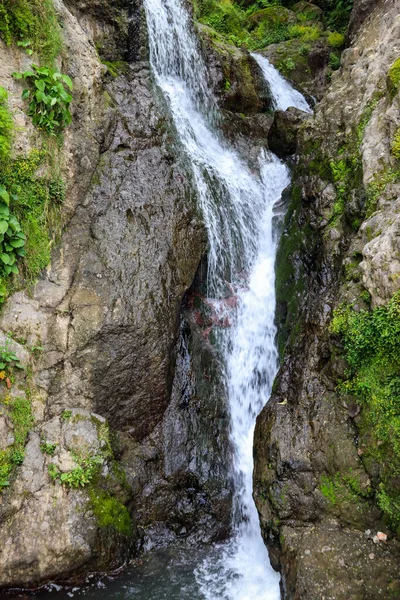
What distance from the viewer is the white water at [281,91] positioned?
531 inches

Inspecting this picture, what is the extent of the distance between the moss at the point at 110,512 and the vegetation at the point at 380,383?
359 cm

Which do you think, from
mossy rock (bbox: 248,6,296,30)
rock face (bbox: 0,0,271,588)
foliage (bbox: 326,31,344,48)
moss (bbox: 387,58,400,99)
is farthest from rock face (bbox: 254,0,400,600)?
mossy rock (bbox: 248,6,296,30)

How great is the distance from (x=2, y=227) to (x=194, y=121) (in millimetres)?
6873

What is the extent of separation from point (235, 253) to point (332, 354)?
394cm

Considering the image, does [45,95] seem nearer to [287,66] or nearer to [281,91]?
[281,91]

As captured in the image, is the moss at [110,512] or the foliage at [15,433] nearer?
the foliage at [15,433]

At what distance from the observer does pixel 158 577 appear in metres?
5.64

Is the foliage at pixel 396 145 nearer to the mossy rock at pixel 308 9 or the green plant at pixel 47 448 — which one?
the green plant at pixel 47 448

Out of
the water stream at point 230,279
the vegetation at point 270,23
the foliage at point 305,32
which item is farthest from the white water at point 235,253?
the vegetation at point 270,23

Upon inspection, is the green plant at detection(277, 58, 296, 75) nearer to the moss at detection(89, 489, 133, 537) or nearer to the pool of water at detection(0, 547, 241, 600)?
the moss at detection(89, 489, 133, 537)

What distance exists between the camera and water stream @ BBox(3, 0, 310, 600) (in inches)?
218

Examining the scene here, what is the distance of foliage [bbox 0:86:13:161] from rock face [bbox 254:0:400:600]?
522 centimetres

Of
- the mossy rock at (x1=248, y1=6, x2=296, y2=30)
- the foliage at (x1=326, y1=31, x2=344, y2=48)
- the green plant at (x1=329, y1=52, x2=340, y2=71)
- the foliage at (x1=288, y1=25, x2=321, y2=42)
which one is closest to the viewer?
the green plant at (x1=329, y1=52, x2=340, y2=71)

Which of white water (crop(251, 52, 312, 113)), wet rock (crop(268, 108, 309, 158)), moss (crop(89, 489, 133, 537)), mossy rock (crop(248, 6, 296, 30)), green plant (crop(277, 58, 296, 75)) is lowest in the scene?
moss (crop(89, 489, 133, 537))
